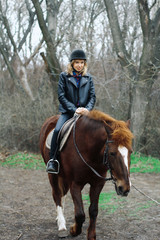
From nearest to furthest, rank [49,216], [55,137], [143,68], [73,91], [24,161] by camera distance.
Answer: [55,137]
[73,91]
[49,216]
[143,68]
[24,161]

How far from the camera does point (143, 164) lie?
9734 mm

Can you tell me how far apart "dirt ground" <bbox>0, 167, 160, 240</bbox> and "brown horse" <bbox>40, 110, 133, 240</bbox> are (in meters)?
0.53

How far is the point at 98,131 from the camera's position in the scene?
3.51 meters

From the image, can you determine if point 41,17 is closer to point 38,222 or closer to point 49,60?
point 49,60

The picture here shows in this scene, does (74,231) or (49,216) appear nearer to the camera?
(74,231)

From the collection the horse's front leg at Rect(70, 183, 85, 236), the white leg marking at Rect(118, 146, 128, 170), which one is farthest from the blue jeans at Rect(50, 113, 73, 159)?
the white leg marking at Rect(118, 146, 128, 170)

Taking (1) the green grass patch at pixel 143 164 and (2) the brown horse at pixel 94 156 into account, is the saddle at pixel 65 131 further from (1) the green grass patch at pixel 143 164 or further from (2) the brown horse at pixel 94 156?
(1) the green grass patch at pixel 143 164

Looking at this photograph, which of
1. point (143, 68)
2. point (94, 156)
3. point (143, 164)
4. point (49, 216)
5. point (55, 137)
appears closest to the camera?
point (94, 156)

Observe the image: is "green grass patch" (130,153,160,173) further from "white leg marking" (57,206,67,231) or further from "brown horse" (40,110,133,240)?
"brown horse" (40,110,133,240)

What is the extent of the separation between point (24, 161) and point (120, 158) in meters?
8.37

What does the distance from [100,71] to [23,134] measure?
4.58 meters

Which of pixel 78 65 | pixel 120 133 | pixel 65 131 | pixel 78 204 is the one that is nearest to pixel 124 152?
pixel 120 133

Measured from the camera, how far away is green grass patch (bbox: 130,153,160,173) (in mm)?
9195

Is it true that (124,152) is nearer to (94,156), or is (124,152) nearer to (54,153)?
(94,156)
